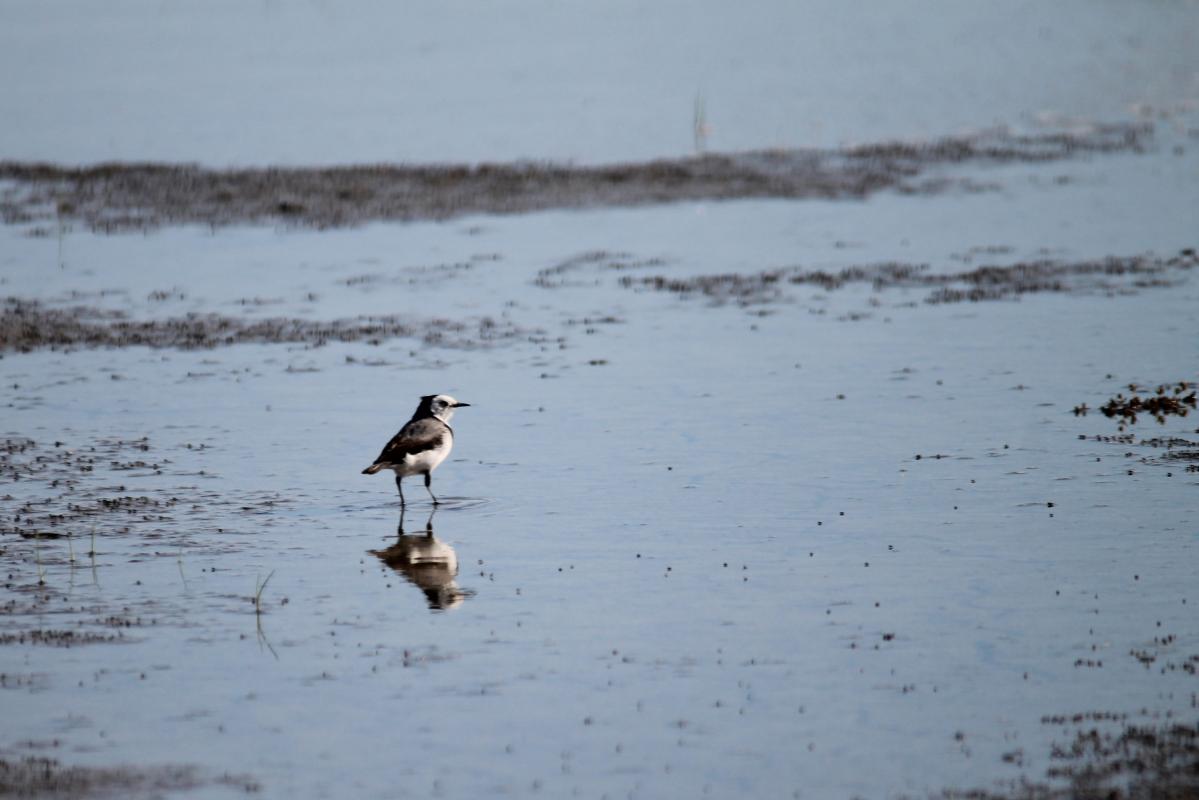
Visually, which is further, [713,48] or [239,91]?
[713,48]

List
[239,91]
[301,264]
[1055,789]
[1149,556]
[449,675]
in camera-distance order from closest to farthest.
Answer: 1. [1055,789]
2. [449,675]
3. [1149,556]
4. [301,264]
5. [239,91]

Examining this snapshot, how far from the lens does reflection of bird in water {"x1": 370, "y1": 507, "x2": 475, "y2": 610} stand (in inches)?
568

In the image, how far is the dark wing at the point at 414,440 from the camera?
17.2m

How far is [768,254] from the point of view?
3122 cm

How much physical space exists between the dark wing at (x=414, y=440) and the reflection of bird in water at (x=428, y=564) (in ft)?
2.68

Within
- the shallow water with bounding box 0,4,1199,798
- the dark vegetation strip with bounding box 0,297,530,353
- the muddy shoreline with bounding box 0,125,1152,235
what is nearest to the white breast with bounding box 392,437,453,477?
the shallow water with bounding box 0,4,1199,798

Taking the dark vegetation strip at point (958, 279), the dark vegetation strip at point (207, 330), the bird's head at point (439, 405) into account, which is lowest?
the bird's head at point (439, 405)

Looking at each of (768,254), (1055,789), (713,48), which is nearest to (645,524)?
(1055,789)

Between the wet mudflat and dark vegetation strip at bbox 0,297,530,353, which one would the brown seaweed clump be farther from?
dark vegetation strip at bbox 0,297,530,353

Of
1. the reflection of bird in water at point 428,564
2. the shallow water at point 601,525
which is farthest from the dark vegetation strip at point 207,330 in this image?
the reflection of bird in water at point 428,564

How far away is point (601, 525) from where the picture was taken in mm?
16422

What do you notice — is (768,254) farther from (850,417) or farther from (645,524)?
(645,524)

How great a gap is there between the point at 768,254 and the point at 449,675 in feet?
65.2

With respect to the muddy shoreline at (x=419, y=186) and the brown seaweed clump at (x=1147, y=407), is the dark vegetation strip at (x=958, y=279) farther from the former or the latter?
the brown seaweed clump at (x=1147, y=407)
